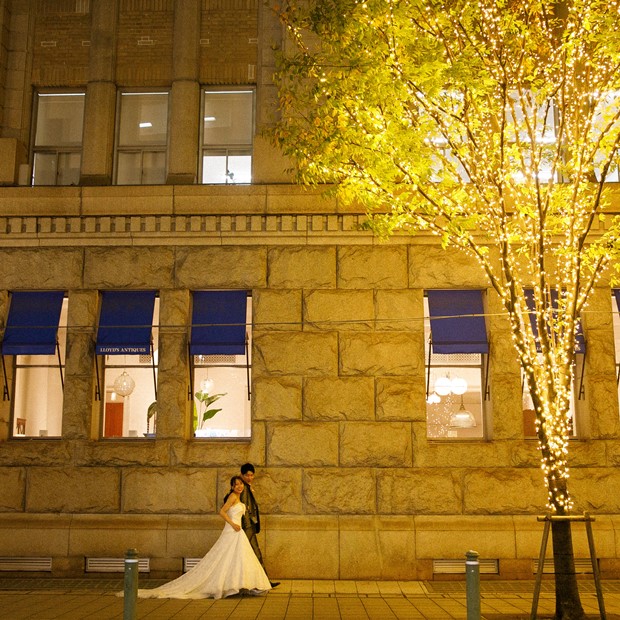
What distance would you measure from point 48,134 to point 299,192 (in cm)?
512

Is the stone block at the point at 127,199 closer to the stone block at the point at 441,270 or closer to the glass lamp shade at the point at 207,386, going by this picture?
the glass lamp shade at the point at 207,386

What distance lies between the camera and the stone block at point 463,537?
13.3m

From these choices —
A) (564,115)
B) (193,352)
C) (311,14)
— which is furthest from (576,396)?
(311,14)

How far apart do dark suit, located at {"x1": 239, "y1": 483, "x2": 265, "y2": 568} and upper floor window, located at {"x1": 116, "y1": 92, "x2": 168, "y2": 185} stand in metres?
6.14

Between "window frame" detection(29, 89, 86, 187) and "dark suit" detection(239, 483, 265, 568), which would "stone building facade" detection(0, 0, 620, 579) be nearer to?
"window frame" detection(29, 89, 86, 187)

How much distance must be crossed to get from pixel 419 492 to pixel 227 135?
739cm

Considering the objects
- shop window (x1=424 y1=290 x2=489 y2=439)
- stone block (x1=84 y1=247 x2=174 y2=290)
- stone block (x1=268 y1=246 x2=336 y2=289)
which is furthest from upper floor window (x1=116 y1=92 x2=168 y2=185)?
shop window (x1=424 y1=290 x2=489 y2=439)

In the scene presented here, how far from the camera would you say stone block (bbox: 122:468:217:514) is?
13672mm

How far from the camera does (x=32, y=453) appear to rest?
14.0 m

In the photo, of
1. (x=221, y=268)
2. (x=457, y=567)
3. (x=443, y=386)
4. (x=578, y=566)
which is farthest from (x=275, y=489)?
(x=578, y=566)

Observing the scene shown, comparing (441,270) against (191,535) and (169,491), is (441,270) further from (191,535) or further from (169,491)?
(191,535)

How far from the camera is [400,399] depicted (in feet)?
45.3

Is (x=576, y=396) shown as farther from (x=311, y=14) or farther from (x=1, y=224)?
(x=1, y=224)

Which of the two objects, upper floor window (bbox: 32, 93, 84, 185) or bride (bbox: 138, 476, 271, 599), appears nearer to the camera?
bride (bbox: 138, 476, 271, 599)
